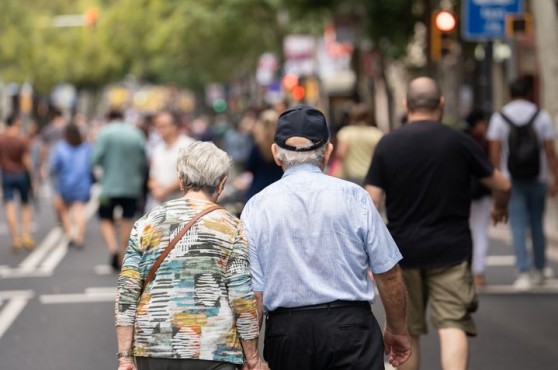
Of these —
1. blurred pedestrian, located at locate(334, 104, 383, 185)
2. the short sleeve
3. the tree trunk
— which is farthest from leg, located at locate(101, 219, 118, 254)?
the tree trunk

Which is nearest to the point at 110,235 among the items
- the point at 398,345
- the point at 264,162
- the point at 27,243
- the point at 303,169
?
the point at 264,162

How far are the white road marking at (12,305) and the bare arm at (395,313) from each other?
6053 millimetres

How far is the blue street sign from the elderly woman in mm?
13861

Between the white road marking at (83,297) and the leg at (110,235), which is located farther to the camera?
the leg at (110,235)

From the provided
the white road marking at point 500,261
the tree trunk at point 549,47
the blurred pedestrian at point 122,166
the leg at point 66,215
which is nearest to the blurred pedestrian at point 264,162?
the blurred pedestrian at point 122,166

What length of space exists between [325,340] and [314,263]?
29cm

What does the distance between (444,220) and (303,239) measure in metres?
2.18

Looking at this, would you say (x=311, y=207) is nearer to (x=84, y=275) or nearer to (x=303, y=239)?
(x=303, y=239)

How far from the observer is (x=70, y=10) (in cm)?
8444

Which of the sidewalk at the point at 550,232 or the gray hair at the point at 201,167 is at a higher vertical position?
the gray hair at the point at 201,167

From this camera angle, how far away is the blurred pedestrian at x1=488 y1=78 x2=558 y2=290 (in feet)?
42.7

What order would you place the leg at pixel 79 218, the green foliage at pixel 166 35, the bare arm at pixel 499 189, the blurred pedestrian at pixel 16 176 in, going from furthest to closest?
the green foliage at pixel 166 35
the blurred pedestrian at pixel 16 176
the leg at pixel 79 218
the bare arm at pixel 499 189

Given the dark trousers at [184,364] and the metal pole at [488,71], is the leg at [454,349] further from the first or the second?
the metal pole at [488,71]

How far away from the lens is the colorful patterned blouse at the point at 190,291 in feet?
17.6
